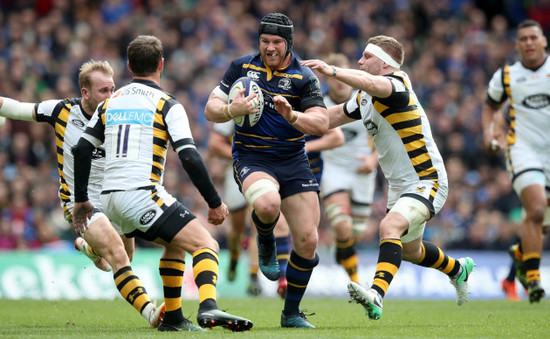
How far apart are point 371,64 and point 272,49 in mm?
988

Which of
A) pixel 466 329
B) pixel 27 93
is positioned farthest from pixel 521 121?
pixel 27 93

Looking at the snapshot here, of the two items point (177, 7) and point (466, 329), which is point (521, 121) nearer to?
point (466, 329)

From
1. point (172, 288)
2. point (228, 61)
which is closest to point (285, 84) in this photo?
point (172, 288)

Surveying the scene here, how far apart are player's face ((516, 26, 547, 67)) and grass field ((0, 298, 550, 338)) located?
308 cm

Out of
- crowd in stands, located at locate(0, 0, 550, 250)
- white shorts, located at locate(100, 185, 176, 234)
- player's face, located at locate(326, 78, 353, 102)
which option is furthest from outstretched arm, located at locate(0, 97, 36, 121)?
crowd in stands, located at locate(0, 0, 550, 250)

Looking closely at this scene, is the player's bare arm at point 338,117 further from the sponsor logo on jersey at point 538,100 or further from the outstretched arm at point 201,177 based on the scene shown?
the sponsor logo on jersey at point 538,100

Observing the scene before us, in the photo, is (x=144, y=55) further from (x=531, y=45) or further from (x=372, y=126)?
(x=531, y=45)

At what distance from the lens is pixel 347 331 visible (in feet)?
21.8

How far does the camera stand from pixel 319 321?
7.96m

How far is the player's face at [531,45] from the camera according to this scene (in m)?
10.3

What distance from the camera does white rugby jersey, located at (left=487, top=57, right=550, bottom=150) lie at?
33.8 ft

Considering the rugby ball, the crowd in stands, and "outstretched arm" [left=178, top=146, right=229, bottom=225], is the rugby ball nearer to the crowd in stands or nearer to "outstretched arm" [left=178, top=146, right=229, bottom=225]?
"outstretched arm" [left=178, top=146, right=229, bottom=225]

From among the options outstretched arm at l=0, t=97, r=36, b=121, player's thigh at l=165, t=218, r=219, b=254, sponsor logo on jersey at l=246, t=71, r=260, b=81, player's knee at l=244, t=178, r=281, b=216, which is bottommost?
player's thigh at l=165, t=218, r=219, b=254

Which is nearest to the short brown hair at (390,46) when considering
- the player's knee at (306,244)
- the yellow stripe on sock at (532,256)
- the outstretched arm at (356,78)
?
the outstretched arm at (356,78)
